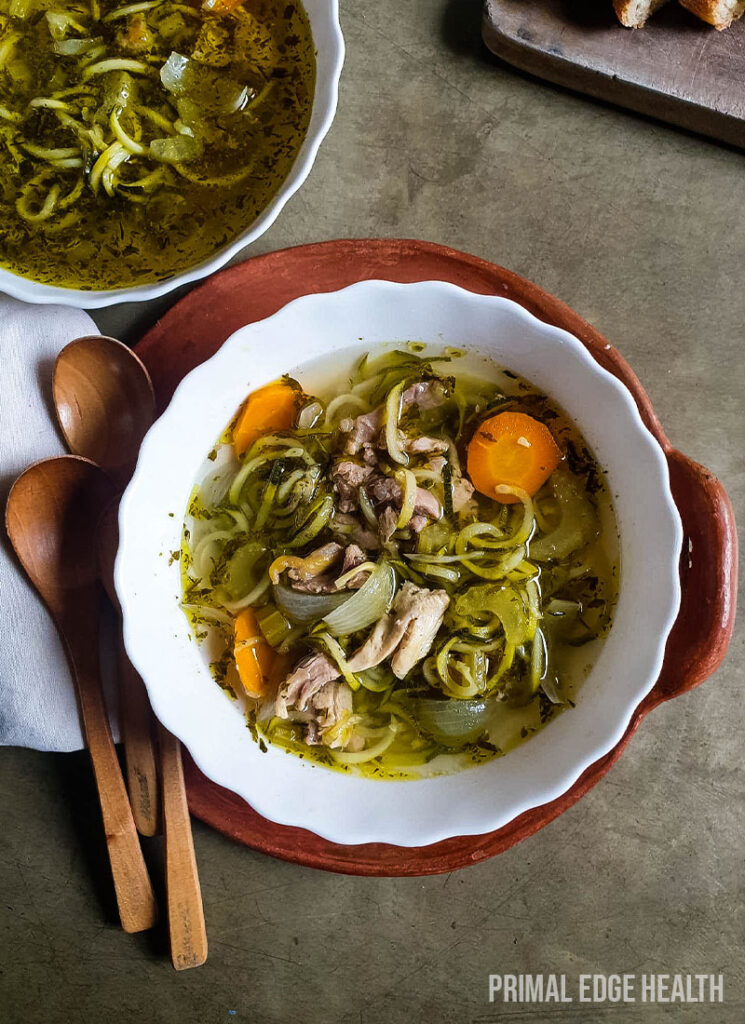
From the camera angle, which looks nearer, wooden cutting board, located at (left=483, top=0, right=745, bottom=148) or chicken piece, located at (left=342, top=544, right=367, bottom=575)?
chicken piece, located at (left=342, top=544, right=367, bottom=575)

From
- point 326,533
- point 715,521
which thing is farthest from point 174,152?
point 715,521

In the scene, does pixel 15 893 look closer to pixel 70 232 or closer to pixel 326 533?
pixel 326 533

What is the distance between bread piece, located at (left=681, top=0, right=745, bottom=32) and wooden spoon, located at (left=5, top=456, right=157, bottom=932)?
2.53 m

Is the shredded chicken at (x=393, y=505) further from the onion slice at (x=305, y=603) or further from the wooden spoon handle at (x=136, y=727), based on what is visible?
the wooden spoon handle at (x=136, y=727)

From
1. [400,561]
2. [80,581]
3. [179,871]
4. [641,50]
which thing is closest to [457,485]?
[400,561]

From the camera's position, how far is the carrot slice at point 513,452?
8.08 feet

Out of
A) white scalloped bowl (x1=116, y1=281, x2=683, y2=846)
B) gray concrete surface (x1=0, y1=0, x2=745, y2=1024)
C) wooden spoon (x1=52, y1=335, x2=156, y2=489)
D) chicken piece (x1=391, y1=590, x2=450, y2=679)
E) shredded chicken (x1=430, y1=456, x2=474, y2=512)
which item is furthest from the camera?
gray concrete surface (x1=0, y1=0, x2=745, y2=1024)

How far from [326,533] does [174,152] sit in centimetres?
127

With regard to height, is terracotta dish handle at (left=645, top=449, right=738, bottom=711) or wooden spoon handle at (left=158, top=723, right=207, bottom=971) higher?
terracotta dish handle at (left=645, top=449, right=738, bottom=711)

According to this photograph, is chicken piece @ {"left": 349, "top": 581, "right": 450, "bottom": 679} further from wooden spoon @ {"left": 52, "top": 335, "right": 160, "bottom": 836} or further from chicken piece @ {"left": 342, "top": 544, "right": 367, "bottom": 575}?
wooden spoon @ {"left": 52, "top": 335, "right": 160, "bottom": 836}

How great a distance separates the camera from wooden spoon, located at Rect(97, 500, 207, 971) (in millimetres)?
2572

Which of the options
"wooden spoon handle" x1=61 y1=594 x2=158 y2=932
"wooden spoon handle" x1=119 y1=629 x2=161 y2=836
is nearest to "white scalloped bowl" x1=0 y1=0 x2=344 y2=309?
"wooden spoon handle" x1=61 y1=594 x2=158 y2=932

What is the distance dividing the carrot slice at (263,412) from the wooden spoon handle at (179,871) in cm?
98

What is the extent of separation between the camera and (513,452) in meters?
2.47
